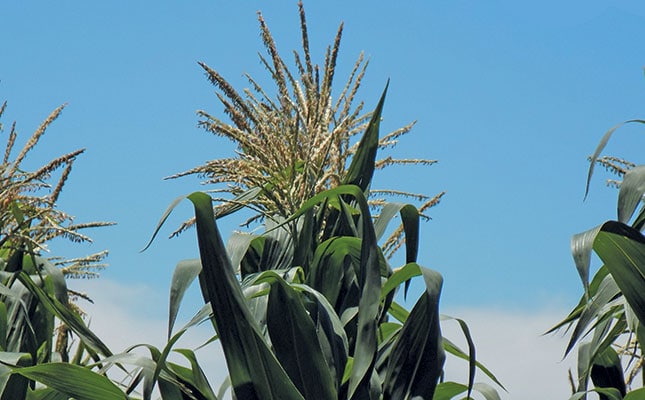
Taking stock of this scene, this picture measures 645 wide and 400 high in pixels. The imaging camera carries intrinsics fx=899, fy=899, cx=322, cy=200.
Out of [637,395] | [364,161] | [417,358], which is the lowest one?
[637,395]

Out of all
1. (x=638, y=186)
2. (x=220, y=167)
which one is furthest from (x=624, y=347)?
(x=220, y=167)

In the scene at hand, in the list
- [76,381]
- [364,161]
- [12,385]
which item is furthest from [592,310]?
[12,385]

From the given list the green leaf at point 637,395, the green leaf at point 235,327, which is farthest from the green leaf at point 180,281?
the green leaf at point 637,395

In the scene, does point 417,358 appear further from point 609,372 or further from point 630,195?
point 609,372

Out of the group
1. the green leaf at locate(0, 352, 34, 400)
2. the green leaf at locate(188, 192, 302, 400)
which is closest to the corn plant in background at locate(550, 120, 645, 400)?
the green leaf at locate(188, 192, 302, 400)

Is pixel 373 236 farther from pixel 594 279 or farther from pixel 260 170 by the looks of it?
Answer: pixel 260 170

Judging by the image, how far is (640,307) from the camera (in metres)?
1.59

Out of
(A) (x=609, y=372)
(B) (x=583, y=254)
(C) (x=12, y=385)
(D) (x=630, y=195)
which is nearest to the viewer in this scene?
(B) (x=583, y=254)

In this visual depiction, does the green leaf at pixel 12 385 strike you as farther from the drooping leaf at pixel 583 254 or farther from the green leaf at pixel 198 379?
the drooping leaf at pixel 583 254

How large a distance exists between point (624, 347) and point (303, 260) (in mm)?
894

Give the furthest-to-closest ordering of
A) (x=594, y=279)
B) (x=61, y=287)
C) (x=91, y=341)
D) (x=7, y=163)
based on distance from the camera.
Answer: (x=7, y=163), (x=61, y=287), (x=594, y=279), (x=91, y=341)

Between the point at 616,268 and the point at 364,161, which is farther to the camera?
the point at 364,161

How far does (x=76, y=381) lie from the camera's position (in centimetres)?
170

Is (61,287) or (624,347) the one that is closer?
(61,287)
